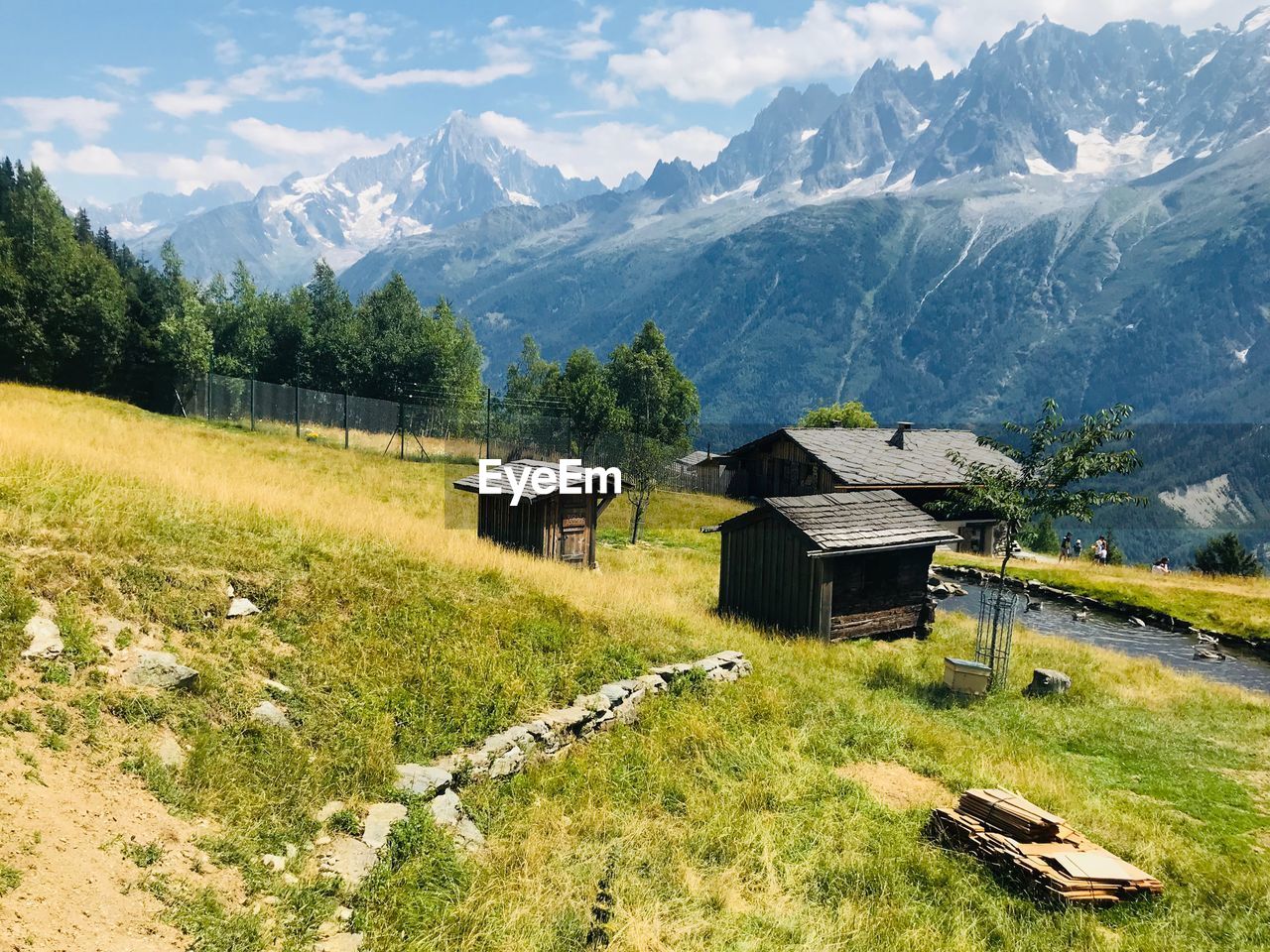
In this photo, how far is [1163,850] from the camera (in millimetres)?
9797

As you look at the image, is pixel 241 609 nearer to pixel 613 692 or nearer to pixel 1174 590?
pixel 613 692

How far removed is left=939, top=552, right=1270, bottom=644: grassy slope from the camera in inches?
1189

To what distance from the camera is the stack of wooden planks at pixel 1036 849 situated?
849cm

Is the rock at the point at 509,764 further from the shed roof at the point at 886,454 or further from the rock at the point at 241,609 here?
the shed roof at the point at 886,454

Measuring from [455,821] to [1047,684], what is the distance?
15.2 metres

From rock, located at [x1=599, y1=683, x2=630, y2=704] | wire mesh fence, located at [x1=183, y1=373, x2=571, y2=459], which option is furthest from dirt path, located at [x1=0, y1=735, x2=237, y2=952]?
wire mesh fence, located at [x1=183, y1=373, x2=571, y2=459]

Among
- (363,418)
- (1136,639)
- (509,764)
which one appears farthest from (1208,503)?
(509,764)

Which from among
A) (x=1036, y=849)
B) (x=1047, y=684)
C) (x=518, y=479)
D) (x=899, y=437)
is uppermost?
(x=899, y=437)

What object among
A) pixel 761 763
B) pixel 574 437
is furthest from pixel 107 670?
pixel 574 437

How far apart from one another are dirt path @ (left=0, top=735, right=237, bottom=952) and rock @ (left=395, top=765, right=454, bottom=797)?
232 cm

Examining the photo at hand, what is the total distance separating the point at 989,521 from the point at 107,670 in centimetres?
4759

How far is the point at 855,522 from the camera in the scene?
21.2 metres

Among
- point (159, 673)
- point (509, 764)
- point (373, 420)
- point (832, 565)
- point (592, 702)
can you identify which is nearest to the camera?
point (159, 673)

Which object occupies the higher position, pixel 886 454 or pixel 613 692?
pixel 886 454
